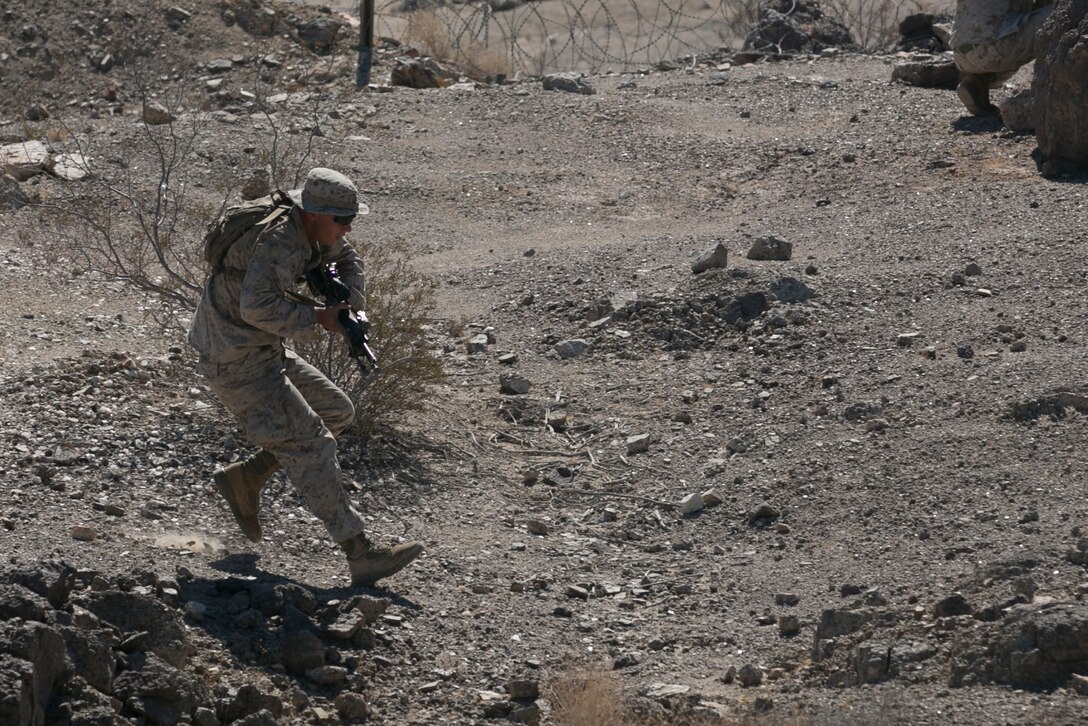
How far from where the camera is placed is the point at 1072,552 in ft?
15.4

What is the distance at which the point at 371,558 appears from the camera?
4.97m

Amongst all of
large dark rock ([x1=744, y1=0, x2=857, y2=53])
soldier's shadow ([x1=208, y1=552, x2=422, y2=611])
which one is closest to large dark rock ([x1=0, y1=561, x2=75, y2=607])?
soldier's shadow ([x1=208, y1=552, x2=422, y2=611])

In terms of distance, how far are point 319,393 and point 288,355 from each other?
170mm

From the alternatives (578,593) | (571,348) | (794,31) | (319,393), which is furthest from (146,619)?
(794,31)

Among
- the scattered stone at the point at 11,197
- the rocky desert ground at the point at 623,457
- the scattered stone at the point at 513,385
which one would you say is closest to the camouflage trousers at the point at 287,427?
the rocky desert ground at the point at 623,457

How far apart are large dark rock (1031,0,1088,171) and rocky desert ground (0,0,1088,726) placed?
10.8 inches

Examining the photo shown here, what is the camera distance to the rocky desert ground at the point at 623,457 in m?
4.33

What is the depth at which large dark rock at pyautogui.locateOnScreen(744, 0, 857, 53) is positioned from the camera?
1468 centimetres

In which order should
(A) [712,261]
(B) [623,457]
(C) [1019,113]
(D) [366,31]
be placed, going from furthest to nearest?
(D) [366,31] → (C) [1019,113] → (A) [712,261] → (B) [623,457]

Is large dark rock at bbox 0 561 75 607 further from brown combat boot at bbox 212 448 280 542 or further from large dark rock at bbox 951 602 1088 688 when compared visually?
large dark rock at bbox 951 602 1088 688

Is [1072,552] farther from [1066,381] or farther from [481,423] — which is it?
[481,423]

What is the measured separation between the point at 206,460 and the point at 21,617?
82.8 inches

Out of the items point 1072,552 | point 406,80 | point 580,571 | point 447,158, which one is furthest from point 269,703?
point 406,80

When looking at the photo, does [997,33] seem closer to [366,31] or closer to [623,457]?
[623,457]
